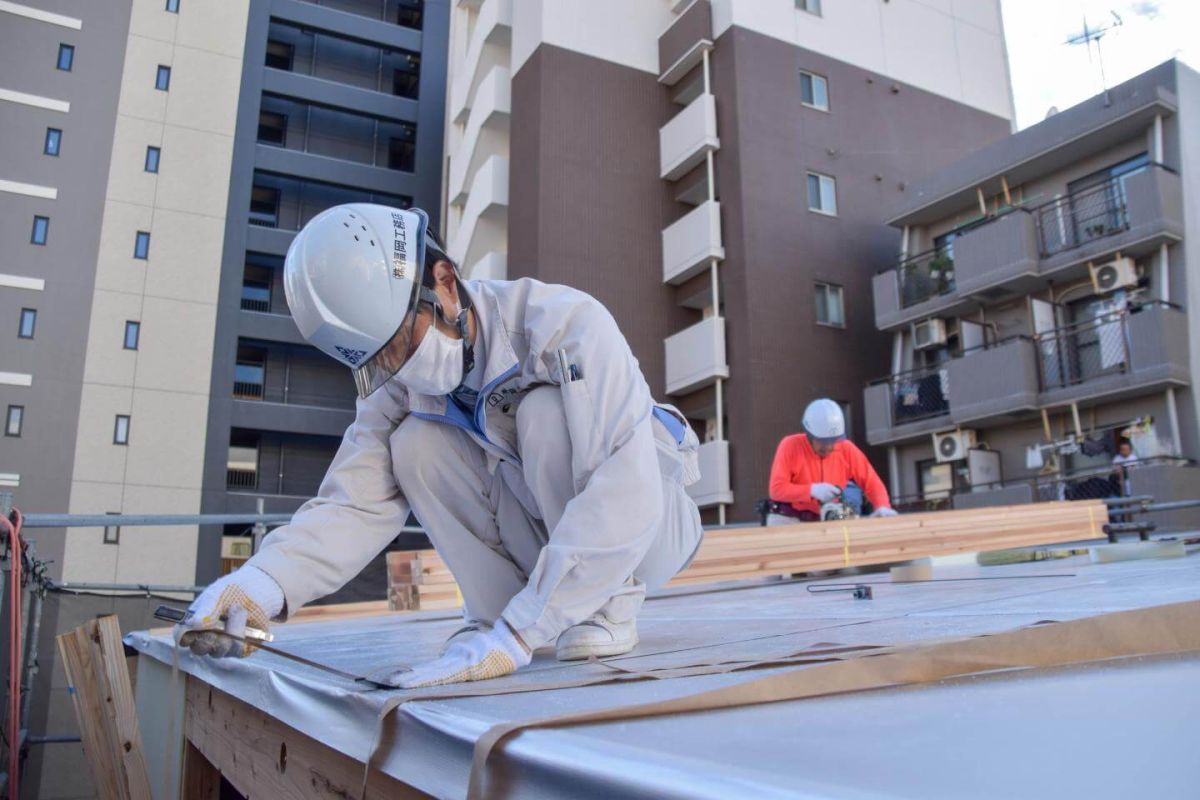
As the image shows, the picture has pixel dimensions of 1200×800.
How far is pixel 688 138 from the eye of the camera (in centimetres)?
1659

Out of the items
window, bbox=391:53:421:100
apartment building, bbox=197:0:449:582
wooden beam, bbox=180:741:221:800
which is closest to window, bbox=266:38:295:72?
apartment building, bbox=197:0:449:582

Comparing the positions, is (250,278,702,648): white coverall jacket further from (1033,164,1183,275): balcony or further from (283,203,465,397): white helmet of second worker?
(1033,164,1183,275): balcony

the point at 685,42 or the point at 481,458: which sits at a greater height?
the point at 685,42

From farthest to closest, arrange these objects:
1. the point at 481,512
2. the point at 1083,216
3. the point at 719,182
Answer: the point at 719,182 → the point at 1083,216 → the point at 481,512

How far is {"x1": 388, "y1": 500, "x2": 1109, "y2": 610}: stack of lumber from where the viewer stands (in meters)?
4.99

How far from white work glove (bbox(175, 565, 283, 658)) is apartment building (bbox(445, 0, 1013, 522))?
12985mm

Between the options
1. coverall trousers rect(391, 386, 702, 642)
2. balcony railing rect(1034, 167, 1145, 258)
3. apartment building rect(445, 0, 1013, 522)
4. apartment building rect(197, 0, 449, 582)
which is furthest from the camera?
apartment building rect(197, 0, 449, 582)

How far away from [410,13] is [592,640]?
90.9ft

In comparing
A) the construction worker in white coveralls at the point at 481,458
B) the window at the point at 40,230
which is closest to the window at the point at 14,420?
the window at the point at 40,230

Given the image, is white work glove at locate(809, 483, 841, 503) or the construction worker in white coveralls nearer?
the construction worker in white coveralls

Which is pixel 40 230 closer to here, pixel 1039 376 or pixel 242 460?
pixel 242 460

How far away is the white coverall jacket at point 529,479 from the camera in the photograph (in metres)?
1.61

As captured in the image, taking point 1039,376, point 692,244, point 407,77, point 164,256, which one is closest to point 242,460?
point 164,256

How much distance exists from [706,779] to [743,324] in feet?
48.8
